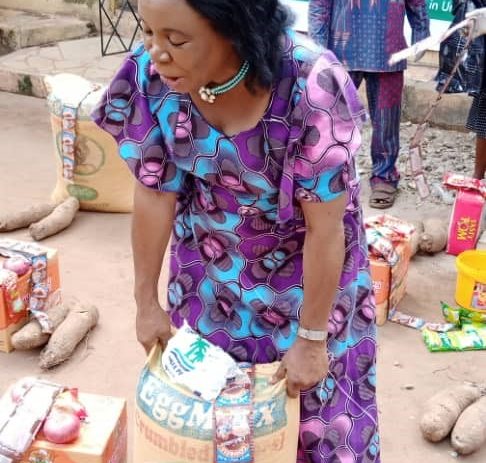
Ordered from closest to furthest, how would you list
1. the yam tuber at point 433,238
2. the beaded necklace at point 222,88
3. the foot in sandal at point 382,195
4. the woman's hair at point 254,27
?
the woman's hair at point 254,27, the beaded necklace at point 222,88, the yam tuber at point 433,238, the foot in sandal at point 382,195

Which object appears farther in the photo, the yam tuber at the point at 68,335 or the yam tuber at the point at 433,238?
the yam tuber at the point at 433,238

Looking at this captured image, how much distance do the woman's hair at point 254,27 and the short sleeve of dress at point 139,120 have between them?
225 mm

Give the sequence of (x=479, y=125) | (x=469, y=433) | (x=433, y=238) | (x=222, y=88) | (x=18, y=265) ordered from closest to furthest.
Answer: (x=222, y=88) → (x=469, y=433) → (x=18, y=265) → (x=433, y=238) → (x=479, y=125)

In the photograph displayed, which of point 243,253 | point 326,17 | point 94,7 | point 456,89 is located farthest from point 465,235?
point 94,7

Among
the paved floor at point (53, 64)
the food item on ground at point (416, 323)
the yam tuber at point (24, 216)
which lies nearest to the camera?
the food item on ground at point (416, 323)

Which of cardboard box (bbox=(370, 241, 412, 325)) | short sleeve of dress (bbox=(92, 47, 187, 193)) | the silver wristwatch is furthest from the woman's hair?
cardboard box (bbox=(370, 241, 412, 325))

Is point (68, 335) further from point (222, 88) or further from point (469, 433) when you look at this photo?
point (222, 88)

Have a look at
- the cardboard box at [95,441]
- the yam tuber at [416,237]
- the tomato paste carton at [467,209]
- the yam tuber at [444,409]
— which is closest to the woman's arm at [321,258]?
the cardboard box at [95,441]

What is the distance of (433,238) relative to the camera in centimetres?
388

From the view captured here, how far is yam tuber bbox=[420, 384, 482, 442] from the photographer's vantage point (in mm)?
2619

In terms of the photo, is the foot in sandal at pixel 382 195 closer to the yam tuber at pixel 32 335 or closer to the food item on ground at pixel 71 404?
the yam tuber at pixel 32 335

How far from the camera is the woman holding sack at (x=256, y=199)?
142 centimetres

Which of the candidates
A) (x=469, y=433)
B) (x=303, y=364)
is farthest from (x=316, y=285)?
(x=469, y=433)

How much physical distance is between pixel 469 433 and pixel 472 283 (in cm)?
83
